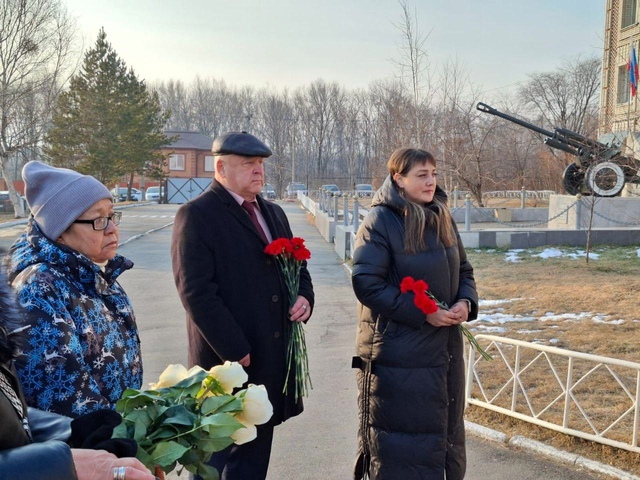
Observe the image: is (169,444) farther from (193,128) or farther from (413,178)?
(193,128)

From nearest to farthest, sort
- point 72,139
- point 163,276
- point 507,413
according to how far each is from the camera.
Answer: point 507,413 < point 163,276 < point 72,139

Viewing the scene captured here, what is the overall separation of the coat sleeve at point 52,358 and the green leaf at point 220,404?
1.14 ft

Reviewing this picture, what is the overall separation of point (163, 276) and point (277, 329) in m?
9.99

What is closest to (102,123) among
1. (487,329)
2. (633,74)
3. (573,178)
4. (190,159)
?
(190,159)

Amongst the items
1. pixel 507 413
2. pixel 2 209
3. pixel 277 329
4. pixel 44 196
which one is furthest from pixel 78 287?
pixel 2 209

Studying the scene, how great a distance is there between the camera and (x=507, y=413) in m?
4.73

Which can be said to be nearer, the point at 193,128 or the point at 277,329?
the point at 277,329

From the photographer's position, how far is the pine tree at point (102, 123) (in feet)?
134

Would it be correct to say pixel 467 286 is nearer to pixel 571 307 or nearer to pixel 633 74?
pixel 571 307

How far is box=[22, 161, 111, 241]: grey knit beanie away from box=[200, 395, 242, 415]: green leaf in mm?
764

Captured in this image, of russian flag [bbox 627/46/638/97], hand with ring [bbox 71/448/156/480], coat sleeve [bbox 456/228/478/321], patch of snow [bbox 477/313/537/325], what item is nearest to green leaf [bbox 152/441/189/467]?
hand with ring [bbox 71/448/156/480]

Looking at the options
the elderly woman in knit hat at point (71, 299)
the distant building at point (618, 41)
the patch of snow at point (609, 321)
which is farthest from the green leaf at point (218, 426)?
the distant building at point (618, 41)

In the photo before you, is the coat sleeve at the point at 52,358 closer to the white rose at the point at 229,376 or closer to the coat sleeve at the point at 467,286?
the white rose at the point at 229,376

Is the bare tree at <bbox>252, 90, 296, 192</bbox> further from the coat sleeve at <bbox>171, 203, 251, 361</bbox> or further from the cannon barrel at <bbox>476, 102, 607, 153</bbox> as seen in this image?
the coat sleeve at <bbox>171, 203, 251, 361</bbox>
